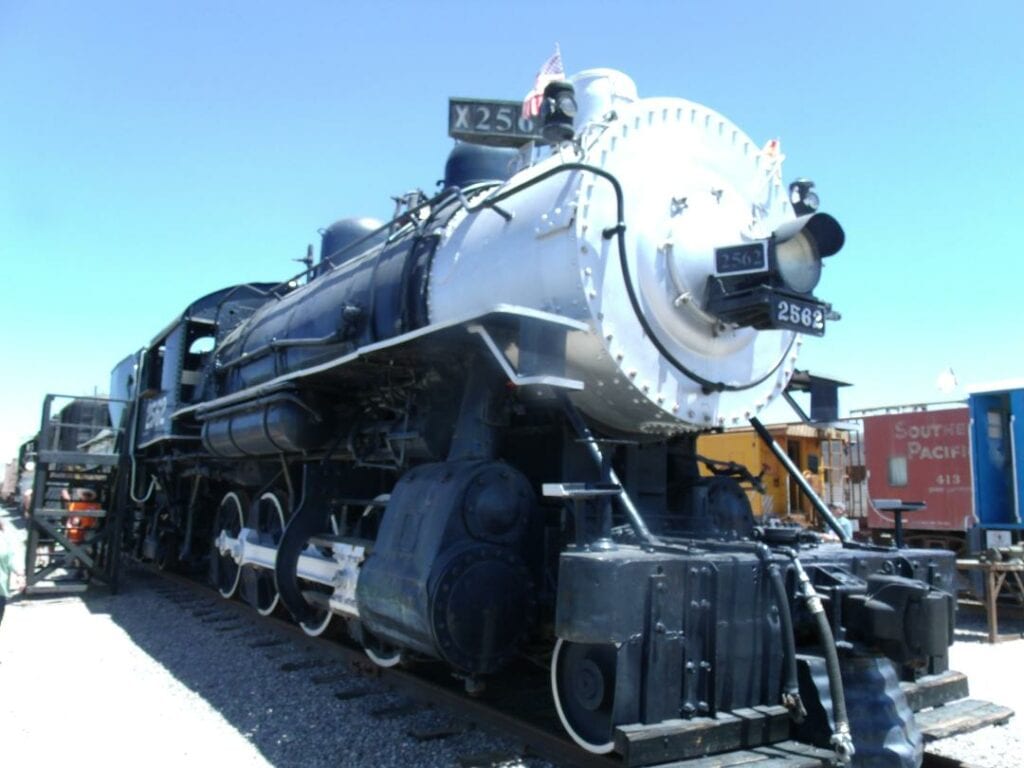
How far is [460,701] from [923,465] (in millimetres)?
10267

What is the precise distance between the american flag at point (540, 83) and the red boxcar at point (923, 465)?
9052 millimetres

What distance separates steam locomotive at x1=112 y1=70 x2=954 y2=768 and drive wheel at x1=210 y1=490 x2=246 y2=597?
239 centimetres

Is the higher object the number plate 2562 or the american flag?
the american flag

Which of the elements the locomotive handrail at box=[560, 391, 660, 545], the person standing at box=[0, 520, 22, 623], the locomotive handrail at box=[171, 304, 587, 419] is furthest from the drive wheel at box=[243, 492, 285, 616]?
the locomotive handrail at box=[560, 391, 660, 545]

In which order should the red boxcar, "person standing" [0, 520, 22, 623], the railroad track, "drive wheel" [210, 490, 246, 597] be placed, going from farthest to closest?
1. the red boxcar
2. "drive wheel" [210, 490, 246, 597]
3. "person standing" [0, 520, 22, 623]
4. the railroad track

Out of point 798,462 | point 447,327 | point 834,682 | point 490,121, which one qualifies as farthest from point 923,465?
point 447,327

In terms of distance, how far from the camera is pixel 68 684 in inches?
222

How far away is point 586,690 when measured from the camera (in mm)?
3439

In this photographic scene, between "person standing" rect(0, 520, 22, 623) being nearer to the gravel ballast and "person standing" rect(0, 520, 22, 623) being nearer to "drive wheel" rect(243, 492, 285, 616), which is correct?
the gravel ballast

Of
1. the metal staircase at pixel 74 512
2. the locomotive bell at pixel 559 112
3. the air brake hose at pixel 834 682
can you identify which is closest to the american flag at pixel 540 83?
the locomotive bell at pixel 559 112

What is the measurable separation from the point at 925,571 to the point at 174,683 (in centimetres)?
491

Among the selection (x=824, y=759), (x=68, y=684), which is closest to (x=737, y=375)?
(x=824, y=759)

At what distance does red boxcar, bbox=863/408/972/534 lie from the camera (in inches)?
463

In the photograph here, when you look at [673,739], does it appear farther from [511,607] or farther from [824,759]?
[511,607]
